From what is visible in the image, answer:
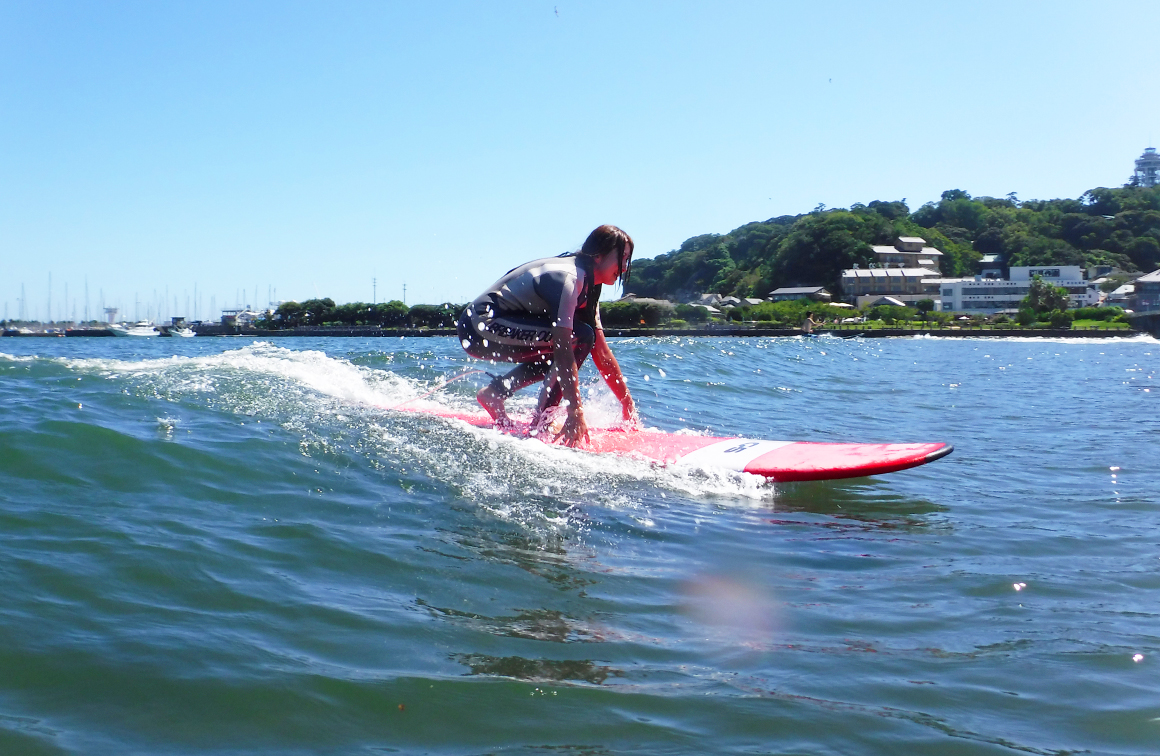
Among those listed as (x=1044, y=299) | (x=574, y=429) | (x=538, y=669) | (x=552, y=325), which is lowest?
(x=538, y=669)

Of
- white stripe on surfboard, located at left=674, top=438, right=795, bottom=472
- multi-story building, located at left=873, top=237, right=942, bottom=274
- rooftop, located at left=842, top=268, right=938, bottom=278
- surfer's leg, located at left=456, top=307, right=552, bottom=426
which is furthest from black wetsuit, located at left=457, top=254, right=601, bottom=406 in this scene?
multi-story building, located at left=873, top=237, right=942, bottom=274

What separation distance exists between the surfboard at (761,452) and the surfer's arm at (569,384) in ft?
0.28

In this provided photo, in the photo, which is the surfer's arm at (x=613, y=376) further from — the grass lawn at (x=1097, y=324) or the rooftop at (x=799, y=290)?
the rooftop at (x=799, y=290)

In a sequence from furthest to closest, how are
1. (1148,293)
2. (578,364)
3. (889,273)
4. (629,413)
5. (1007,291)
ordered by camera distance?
(889,273) → (1007,291) → (1148,293) → (629,413) → (578,364)

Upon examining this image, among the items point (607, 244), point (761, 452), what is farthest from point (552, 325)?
point (761, 452)

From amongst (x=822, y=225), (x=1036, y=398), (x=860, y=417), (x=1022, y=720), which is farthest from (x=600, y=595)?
(x=822, y=225)

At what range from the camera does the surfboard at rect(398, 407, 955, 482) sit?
4.79 metres

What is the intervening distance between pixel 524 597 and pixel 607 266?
3.18 metres

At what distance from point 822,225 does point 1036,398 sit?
318 ft

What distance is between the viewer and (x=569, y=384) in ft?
17.6

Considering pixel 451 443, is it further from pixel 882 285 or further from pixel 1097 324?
pixel 882 285

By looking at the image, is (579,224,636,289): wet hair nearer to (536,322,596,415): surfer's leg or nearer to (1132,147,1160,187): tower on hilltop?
(536,322,596,415): surfer's leg

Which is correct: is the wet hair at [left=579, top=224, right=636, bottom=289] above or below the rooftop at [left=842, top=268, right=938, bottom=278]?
below

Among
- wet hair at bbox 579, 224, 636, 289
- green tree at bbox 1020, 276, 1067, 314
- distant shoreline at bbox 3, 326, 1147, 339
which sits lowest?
wet hair at bbox 579, 224, 636, 289
